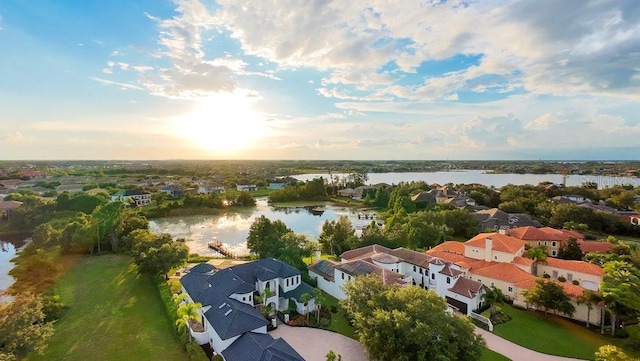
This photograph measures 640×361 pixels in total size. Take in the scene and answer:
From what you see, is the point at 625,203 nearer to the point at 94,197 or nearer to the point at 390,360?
the point at 390,360

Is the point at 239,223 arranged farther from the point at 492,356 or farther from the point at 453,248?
the point at 492,356

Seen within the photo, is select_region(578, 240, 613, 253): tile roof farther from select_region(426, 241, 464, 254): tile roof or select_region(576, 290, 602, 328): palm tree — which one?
select_region(576, 290, 602, 328): palm tree

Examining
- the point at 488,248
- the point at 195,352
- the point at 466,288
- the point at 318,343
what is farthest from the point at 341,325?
the point at 488,248

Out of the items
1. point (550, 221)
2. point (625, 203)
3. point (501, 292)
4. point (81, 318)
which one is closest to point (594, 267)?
point (501, 292)

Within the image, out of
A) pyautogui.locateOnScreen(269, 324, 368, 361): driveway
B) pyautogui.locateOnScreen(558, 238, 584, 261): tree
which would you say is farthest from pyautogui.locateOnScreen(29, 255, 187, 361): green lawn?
pyautogui.locateOnScreen(558, 238, 584, 261): tree

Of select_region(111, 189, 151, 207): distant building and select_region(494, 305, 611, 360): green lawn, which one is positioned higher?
select_region(111, 189, 151, 207): distant building

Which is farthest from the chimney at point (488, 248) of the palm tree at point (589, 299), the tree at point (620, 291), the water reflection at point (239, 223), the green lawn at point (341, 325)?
the water reflection at point (239, 223)
